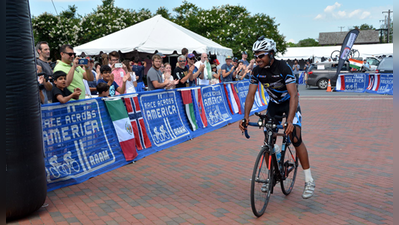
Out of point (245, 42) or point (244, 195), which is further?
point (245, 42)

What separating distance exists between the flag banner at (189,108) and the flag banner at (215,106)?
38.6 inches

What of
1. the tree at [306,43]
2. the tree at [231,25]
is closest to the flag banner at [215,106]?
the tree at [231,25]

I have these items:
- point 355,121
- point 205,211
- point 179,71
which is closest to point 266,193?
point 205,211

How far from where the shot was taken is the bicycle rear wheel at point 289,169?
5.19 m

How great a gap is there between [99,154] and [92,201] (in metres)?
1.66

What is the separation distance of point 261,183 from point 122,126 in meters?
3.48

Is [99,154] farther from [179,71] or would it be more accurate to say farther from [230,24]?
[230,24]

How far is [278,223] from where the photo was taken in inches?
173

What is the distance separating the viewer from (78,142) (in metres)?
6.28

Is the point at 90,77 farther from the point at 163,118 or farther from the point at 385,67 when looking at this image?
the point at 385,67

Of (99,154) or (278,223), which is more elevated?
(99,154)

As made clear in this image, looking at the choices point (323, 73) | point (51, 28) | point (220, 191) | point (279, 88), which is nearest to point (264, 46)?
point (279, 88)

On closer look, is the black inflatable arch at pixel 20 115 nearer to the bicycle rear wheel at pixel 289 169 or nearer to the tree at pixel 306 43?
the bicycle rear wheel at pixel 289 169

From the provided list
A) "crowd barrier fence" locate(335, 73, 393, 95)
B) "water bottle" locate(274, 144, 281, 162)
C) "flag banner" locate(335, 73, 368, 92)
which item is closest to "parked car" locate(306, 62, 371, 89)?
"flag banner" locate(335, 73, 368, 92)
